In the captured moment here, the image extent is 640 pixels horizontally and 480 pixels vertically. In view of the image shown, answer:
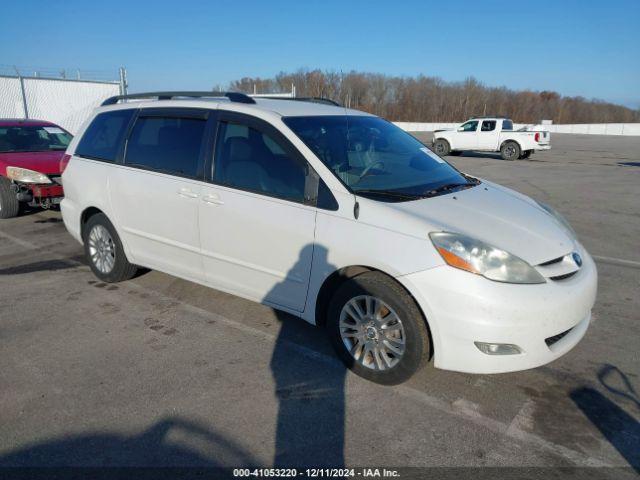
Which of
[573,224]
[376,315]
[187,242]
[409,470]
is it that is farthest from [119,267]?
[573,224]

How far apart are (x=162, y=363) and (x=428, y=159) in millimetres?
2779

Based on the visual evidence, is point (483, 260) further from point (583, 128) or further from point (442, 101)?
point (442, 101)

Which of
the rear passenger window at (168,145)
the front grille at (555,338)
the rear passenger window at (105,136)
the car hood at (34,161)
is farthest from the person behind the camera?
the car hood at (34,161)

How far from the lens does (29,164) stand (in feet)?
26.3

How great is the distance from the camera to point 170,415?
3.02m

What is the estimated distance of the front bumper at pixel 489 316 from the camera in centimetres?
290

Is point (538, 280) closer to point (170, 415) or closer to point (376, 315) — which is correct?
point (376, 315)

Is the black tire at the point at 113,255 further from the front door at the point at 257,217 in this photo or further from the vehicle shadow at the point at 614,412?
the vehicle shadow at the point at 614,412

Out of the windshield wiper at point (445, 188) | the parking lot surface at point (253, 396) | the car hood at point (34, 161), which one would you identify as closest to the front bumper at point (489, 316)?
the parking lot surface at point (253, 396)

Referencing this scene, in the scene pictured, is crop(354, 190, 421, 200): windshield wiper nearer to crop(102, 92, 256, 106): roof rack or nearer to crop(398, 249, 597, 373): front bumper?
crop(398, 249, 597, 373): front bumper

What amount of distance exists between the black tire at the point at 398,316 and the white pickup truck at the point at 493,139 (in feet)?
65.2

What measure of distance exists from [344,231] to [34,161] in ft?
22.6

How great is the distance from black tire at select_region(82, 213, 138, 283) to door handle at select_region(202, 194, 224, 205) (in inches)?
56.9

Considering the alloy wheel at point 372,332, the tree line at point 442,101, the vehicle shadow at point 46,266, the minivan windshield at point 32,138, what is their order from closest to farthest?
the alloy wheel at point 372,332
the vehicle shadow at point 46,266
the minivan windshield at point 32,138
the tree line at point 442,101
